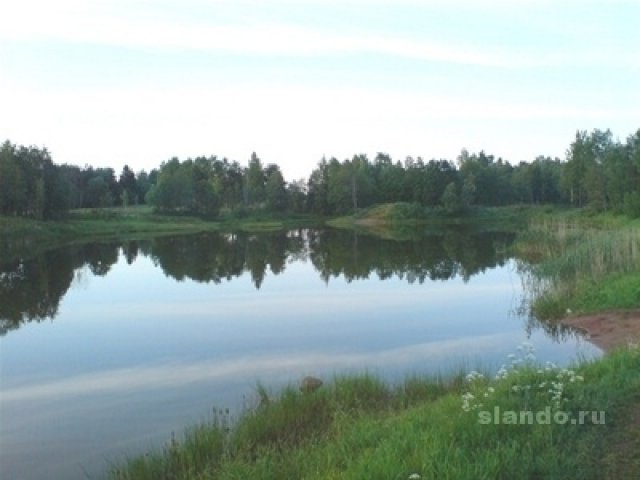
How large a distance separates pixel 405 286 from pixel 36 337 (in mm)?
14752

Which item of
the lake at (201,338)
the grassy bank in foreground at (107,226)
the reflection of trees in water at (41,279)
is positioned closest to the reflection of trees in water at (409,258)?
the lake at (201,338)

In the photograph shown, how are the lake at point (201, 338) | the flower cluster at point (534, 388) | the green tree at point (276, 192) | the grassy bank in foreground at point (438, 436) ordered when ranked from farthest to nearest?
the green tree at point (276, 192)
the lake at point (201, 338)
the flower cluster at point (534, 388)
the grassy bank in foreground at point (438, 436)

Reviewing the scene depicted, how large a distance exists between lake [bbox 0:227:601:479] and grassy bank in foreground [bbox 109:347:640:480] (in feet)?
5.25

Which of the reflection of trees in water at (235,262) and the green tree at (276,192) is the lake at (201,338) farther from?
the green tree at (276,192)

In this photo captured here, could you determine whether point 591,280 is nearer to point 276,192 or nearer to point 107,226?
point 107,226

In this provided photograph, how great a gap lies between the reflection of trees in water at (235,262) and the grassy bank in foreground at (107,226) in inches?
A: 206

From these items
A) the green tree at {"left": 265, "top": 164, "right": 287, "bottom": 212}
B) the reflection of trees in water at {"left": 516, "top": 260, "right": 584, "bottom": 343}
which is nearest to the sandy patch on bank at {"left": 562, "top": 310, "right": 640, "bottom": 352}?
the reflection of trees in water at {"left": 516, "top": 260, "right": 584, "bottom": 343}

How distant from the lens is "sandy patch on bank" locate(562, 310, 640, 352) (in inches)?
555

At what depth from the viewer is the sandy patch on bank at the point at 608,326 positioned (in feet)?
46.2

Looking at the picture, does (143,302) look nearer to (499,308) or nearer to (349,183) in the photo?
(499,308)

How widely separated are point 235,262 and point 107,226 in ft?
121

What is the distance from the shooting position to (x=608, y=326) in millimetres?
15516

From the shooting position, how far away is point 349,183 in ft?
324

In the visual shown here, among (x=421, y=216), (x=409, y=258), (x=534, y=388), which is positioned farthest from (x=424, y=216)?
(x=534, y=388)
